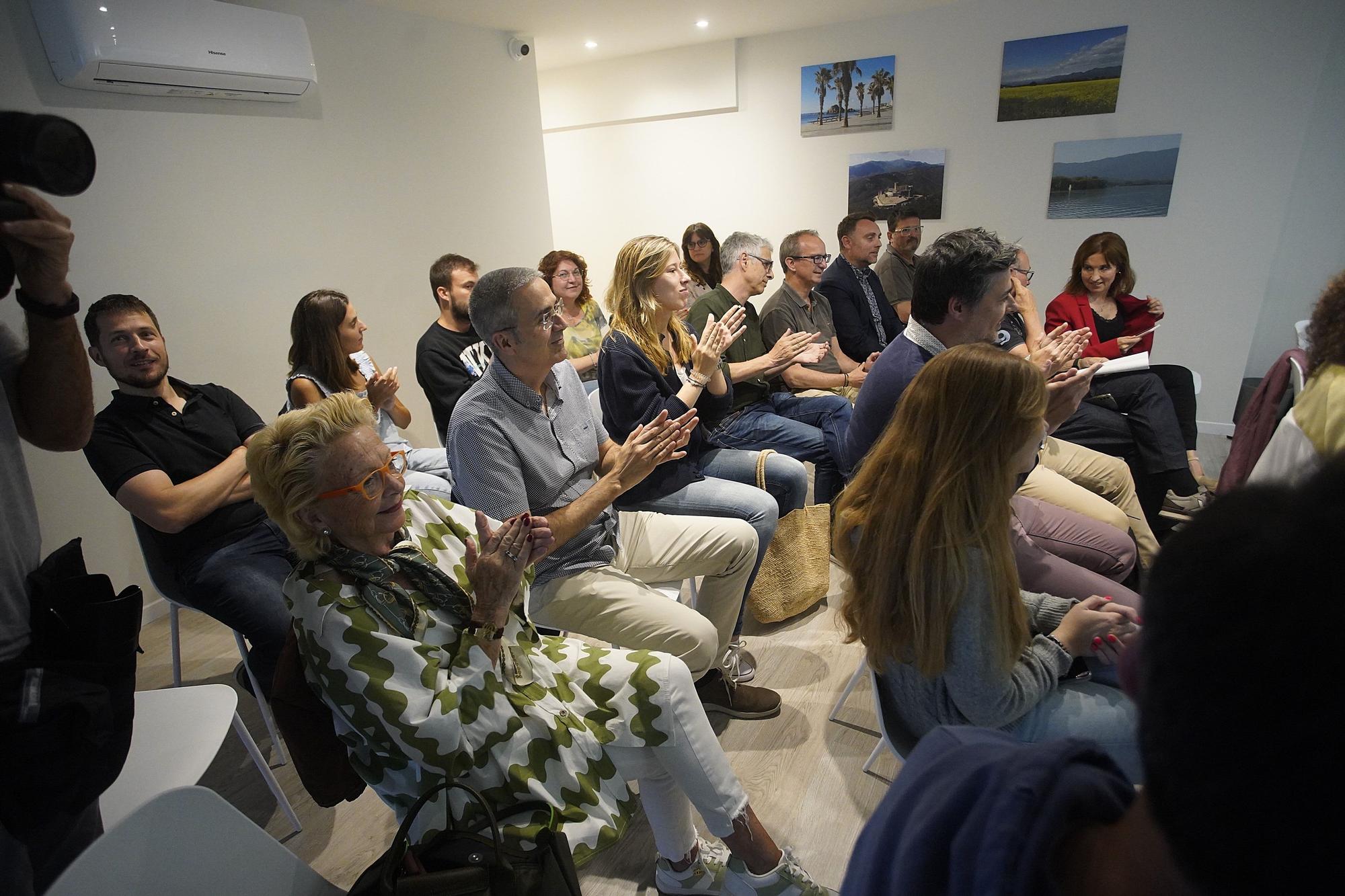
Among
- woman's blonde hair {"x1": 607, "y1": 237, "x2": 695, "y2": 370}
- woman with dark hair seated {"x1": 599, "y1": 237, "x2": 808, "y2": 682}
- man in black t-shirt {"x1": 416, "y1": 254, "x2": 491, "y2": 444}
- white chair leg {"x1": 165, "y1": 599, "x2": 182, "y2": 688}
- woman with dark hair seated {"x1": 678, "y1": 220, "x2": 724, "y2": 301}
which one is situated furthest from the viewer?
woman with dark hair seated {"x1": 678, "y1": 220, "x2": 724, "y2": 301}

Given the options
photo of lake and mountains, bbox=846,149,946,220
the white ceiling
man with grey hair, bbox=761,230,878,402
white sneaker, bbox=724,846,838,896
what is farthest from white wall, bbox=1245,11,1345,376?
white sneaker, bbox=724,846,838,896

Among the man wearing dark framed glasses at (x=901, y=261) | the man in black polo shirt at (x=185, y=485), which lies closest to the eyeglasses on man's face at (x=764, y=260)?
the man wearing dark framed glasses at (x=901, y=261)

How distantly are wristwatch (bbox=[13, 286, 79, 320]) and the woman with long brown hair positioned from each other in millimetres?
1396

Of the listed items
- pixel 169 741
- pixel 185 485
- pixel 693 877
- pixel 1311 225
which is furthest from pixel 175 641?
pixel 1311 225

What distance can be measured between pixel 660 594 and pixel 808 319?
2.21 metres

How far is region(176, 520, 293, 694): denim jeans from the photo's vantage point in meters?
2.03

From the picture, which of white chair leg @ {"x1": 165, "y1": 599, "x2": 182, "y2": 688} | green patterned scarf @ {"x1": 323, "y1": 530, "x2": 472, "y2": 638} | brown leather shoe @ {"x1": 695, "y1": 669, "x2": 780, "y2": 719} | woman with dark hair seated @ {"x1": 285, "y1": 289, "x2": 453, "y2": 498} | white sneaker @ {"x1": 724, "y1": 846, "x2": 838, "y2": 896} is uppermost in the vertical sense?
woman with dark hair seated @ {"x1": 285, "y1": 289, "x2": 453, "y2": 498}

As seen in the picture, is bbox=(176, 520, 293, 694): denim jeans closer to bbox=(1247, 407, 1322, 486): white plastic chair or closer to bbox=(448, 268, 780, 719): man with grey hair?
bbox=(448, 268, 780, 719): man with grey hair

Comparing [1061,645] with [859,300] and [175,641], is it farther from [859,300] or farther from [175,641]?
[859,300]

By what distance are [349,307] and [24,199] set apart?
1.95 meters

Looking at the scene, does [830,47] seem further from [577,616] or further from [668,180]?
[577,616]

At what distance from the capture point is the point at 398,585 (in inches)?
52.9

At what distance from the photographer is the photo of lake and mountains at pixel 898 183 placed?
5102mm

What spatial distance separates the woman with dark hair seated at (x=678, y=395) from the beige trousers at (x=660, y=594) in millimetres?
141
